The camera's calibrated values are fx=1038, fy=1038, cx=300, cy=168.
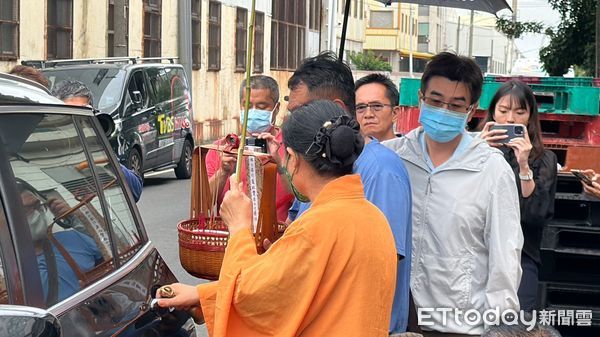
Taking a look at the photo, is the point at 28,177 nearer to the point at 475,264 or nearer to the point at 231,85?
the point at 475,264

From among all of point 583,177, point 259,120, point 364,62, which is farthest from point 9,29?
point 364,62

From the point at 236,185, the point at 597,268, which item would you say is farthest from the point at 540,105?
the point at 236,185

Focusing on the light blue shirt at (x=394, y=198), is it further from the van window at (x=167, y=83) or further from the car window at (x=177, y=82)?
the car window at (x=177, y=82)

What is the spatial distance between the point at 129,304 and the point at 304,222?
2.22 ft

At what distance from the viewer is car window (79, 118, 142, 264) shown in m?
3.53

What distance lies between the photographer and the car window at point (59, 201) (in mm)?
2883

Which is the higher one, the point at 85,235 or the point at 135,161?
the point at 85,235

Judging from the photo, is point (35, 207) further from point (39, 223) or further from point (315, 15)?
point (315, 15)

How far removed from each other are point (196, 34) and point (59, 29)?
804 cm

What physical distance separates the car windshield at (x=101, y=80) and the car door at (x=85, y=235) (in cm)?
1203

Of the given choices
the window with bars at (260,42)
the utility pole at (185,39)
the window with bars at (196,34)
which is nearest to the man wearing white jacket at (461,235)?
the utility pole at (185,39)

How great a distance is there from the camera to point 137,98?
1634cm

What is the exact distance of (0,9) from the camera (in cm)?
1859

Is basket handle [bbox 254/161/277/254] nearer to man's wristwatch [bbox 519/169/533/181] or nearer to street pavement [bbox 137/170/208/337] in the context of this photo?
man's wristwatch [bbox 519/169/533/181]
